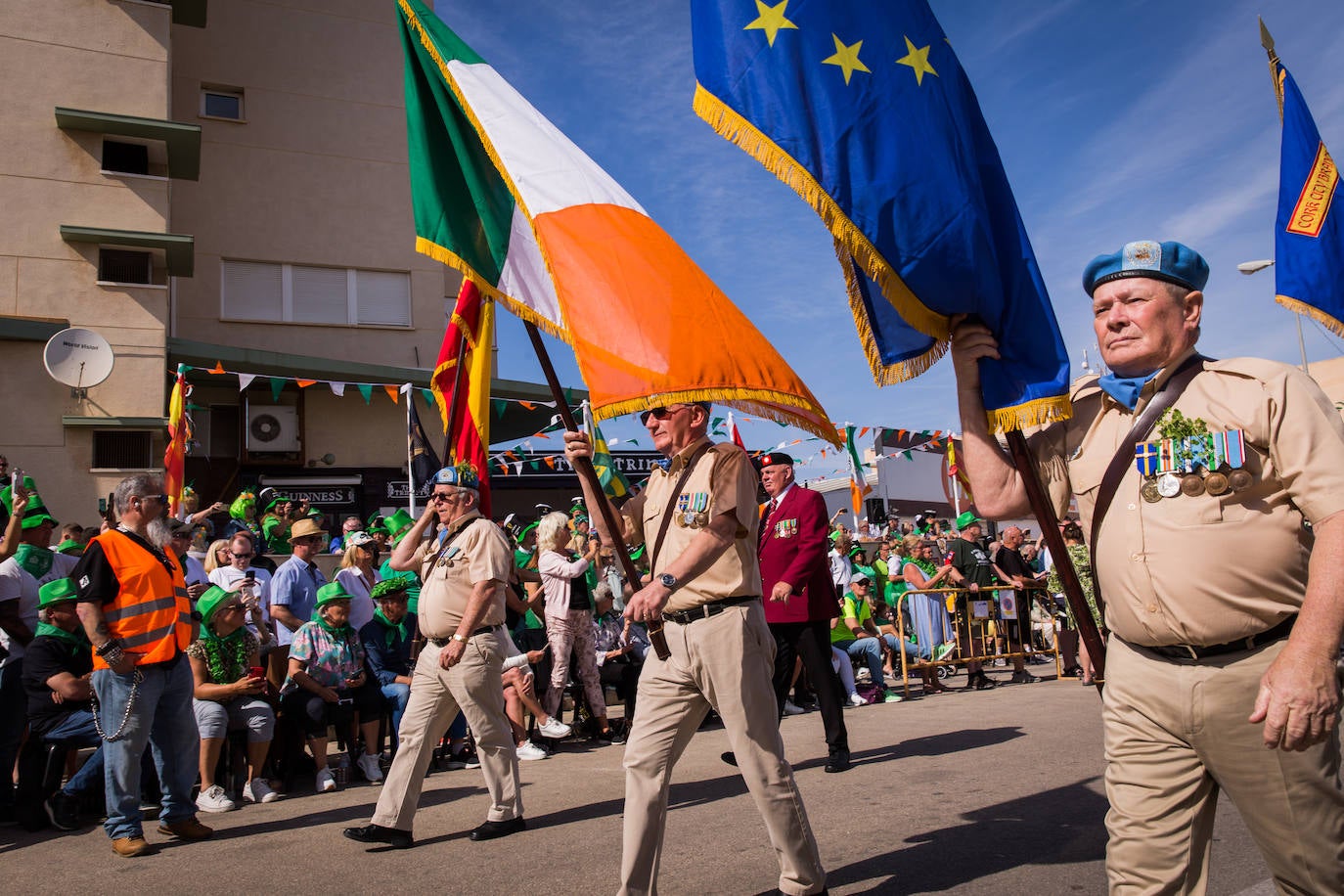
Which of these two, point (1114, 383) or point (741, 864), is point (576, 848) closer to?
point (741, 864)

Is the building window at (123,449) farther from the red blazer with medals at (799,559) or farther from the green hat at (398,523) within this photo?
the red blazer with medals at (799,559)

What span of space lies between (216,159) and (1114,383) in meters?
24.1

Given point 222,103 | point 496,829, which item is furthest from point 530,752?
point 222,103

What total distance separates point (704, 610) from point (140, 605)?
368 cm

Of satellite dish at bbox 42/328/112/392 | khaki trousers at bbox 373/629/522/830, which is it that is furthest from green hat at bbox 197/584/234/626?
satellite dish at bbox 42/328/112/392

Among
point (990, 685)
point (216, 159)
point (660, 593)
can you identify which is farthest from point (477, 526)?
point (216, 159)

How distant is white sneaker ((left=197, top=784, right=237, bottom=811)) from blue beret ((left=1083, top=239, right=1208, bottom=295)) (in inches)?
272

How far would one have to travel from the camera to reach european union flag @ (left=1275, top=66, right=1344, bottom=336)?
24.4ft

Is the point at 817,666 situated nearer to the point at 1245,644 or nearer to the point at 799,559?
the point at 799,559

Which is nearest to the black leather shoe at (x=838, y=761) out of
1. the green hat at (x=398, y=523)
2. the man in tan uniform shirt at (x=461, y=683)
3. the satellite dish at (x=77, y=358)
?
the man in tan uniform shirt at (x=461, y=683)

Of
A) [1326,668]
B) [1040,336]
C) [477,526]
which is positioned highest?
[1040,336]

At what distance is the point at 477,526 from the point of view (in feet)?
20.5

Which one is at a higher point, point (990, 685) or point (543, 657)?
point (543, 657)

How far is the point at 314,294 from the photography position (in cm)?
2353
